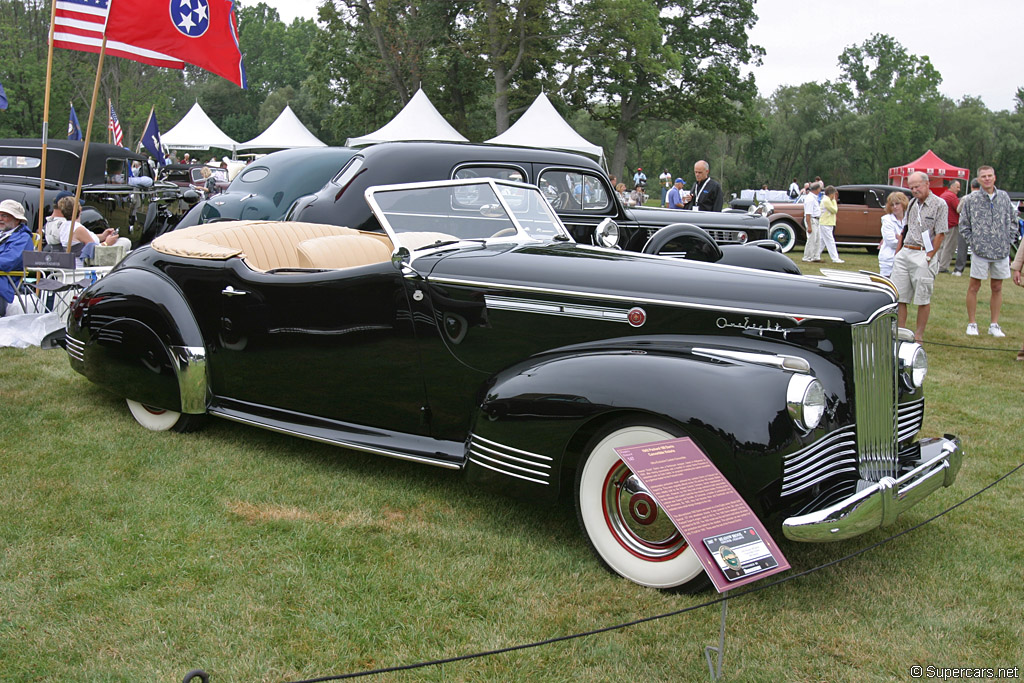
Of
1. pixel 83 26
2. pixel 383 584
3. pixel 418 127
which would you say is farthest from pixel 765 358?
pixel 418 127

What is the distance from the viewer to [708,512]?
105 inches

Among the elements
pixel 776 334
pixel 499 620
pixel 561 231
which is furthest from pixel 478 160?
pixel 499 620

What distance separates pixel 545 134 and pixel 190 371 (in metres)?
17.3

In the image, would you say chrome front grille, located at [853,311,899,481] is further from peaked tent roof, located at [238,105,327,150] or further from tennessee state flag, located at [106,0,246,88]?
peaked tent roof, located at [238,105,327,150]

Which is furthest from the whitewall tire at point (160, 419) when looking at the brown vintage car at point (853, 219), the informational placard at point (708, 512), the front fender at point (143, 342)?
the brown vintage car at point (853, 219)

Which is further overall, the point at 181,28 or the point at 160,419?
the point at 181,28

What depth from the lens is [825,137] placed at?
64.0 m

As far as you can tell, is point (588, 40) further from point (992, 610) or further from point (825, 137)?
point (825, 137)

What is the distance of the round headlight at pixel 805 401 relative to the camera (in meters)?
2.95

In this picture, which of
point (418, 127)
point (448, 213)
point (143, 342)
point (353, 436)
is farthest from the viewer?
point (418, 127)

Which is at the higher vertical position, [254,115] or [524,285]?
[254,115]

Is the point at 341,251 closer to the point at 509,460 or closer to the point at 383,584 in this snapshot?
the point at 509,460

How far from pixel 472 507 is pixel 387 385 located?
0.74 meters

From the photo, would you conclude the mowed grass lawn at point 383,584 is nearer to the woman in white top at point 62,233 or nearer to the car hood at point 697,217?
the woman in white top at point 62,233
